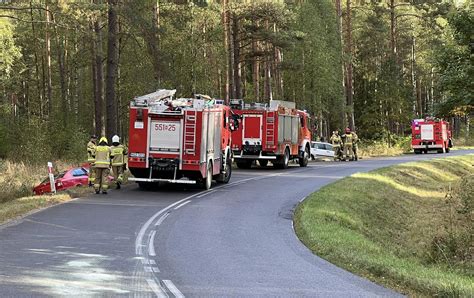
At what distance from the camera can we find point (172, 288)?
6.99 metres

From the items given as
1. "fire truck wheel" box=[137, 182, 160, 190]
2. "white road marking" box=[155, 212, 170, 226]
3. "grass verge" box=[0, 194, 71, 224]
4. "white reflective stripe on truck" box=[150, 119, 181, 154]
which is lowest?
"white road marking" box=[155, 212, 170, 226]

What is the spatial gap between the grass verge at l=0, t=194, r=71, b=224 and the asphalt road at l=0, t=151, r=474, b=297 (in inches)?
16.7

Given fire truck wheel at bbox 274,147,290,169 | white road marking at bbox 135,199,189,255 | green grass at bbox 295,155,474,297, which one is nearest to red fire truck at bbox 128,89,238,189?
white road marking at bbox 135,199,189,255

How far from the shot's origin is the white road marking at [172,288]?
6668mm

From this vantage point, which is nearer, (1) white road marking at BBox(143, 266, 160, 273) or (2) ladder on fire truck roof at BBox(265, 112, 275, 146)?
(1) white road marking at BBox(143, 266, 160, 273)

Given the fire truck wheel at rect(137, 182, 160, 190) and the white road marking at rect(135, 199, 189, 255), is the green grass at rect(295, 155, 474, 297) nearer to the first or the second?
the white road marking at rect(135, 199, 189, 255)

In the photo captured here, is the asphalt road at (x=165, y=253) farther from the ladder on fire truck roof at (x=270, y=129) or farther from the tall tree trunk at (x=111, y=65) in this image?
the ladder on fire truck roof at (x=270, y=129)

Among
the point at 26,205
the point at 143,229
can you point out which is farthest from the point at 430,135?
the point at 143,229

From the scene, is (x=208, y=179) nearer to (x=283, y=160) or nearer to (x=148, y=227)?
(x=148, y=227)

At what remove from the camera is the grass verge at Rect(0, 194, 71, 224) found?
42.4ft

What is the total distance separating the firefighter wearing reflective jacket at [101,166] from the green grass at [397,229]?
6358mm

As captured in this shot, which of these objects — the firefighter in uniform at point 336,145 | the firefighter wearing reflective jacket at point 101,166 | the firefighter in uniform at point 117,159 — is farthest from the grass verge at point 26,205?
the firefighter in uniform at point 336,145

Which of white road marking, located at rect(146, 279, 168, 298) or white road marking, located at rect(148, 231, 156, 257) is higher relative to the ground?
white road marking, located at rect(146, 279, 168, 298)

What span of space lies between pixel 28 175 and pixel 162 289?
17.2 meters
